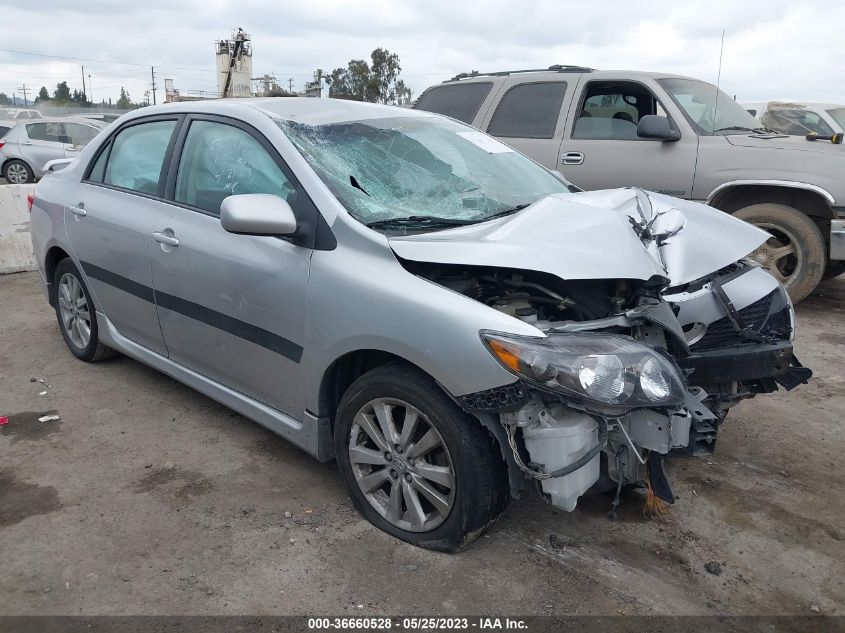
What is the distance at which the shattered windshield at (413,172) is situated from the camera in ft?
10.1

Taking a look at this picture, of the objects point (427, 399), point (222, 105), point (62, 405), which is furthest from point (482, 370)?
point (62, 405)

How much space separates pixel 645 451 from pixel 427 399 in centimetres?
83

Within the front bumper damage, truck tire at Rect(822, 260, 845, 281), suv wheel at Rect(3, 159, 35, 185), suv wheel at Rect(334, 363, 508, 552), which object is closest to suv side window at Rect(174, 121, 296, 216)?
suv wheel at Rect(334, 363, 508, 552)

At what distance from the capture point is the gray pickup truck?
239 inches

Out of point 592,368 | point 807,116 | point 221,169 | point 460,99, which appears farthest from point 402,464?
point 807,116

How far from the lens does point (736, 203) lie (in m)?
6.41

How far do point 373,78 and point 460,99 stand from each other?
41.3 metres

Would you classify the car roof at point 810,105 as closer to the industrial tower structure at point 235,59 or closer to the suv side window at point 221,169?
the suv side window at point 221,169

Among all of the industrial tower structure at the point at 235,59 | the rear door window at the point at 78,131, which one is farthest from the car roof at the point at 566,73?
the industrial tower structure at the point at 235,59

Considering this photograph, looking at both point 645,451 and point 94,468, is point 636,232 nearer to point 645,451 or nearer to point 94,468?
point 645,451

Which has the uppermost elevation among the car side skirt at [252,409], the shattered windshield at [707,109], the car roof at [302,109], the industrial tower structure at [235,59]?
the industrial tower structure at [235,59]

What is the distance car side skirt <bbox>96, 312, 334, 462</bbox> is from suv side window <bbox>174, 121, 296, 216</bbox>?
2.98 feet

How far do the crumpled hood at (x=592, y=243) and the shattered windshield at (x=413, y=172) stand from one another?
214 mm

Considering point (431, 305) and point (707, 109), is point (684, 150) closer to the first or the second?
point (707, 109)
